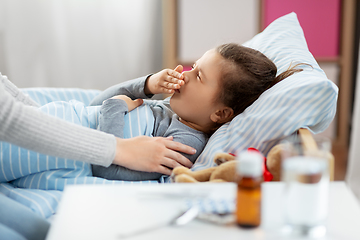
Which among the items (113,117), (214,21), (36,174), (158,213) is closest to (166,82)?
(113,117)

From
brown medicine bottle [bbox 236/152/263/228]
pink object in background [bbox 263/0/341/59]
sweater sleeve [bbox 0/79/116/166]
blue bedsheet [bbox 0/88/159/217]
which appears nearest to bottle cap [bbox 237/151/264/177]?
brown medicine bottle [bbox 236/152/263/228]

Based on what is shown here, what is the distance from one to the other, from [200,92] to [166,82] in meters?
0.12

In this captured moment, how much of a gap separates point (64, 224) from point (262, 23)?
7.44 ft

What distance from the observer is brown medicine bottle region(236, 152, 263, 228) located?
492 mm

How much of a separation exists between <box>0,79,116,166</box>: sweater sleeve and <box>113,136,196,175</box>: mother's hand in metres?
0.05

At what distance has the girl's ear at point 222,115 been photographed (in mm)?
1216

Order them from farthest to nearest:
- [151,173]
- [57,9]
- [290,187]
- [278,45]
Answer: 1. [57,9]
2. [278,45]
3. [151,173]
4. [290,187]

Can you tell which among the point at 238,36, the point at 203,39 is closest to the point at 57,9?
the point at 203,39

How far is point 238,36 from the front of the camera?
99.8 inches

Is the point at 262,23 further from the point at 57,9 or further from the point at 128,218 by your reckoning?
the point at 128,218

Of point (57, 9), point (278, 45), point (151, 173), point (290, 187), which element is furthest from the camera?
point (57, 9)

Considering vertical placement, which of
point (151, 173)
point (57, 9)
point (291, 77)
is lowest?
point (151, 173)

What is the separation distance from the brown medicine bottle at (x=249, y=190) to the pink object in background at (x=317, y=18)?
2204 millimetres

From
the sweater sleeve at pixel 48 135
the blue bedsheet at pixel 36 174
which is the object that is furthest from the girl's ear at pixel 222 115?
the sweater sleeve at pixel 48 135
